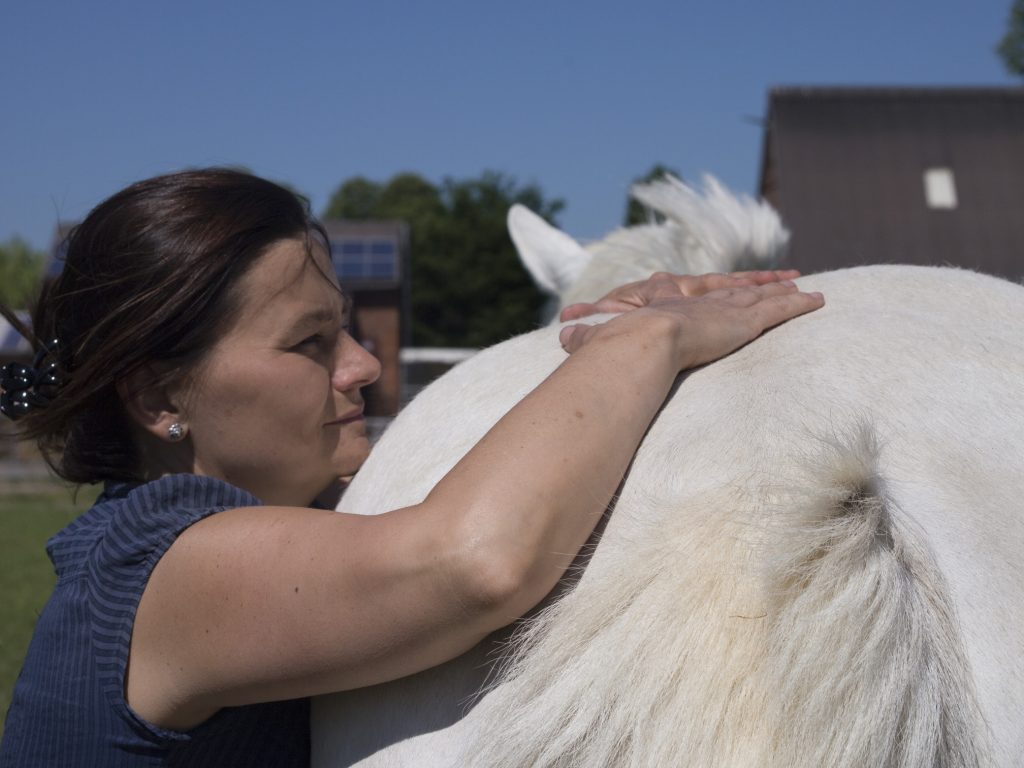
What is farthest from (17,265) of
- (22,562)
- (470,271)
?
(22,562)

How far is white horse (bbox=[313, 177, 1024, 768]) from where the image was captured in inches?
27.4

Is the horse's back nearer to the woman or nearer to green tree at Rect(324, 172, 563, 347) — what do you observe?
the woman

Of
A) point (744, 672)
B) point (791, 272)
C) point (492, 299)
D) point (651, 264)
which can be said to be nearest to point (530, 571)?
point (744, 672)

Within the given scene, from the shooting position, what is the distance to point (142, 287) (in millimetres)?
1220

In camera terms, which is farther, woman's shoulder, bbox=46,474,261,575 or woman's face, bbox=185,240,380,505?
woman's face, bbox=185,240,380,505

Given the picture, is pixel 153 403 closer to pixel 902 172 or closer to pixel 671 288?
Result: pixel 671 288

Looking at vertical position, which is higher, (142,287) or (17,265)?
(142,287)

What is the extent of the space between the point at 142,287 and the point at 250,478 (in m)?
0.30

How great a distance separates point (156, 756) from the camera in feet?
3.55

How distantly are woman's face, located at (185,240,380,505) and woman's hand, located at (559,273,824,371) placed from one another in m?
0.35

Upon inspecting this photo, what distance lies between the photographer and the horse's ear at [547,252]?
2584mm

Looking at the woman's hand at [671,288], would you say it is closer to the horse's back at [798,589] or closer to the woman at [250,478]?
the woman at [250,478]

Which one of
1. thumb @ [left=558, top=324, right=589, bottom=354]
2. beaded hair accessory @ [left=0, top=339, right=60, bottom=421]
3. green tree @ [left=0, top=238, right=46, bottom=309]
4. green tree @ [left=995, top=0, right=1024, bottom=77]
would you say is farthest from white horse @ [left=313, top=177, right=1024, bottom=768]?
green tree @ [left=0, top=238, right=46, bottom=309]

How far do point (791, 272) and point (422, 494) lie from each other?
2.16 ft
